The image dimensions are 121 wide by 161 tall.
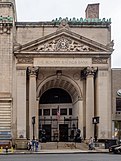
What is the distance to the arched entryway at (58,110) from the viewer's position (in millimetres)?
78625

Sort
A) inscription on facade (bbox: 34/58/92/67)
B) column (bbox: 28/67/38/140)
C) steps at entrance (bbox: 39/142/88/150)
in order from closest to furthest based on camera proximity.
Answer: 1. steps at entrance (bbox: 39/142/88/150)
2. column (bbox: 28/67/38/140)
3. inscription on facade (bbox: 34/58/92/67)

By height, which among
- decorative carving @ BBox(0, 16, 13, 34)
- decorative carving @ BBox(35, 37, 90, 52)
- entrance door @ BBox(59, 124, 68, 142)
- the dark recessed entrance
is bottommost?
entrance door @ BBox(59, 124, 68, 142)

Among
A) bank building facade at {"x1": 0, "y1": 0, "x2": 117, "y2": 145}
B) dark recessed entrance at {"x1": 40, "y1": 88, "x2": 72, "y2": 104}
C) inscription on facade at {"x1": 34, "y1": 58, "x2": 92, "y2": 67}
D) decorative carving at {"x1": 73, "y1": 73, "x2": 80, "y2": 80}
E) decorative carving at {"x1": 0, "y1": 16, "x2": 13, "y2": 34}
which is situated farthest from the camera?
dark recessed entrance at {"x1": 40, "y1": 88, "x2": 72, "y2": 104}

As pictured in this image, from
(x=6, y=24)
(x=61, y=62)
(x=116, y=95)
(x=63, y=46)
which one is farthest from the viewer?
(x=116, y=95)

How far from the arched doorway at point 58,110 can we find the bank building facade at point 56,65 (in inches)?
145

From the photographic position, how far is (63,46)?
71.1 meters

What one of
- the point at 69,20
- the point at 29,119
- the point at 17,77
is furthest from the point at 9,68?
the point at 69,20

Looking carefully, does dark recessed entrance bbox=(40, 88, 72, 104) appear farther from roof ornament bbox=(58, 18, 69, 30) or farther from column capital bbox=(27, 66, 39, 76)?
roof ornament bbox=(58, 18, 69, 30)

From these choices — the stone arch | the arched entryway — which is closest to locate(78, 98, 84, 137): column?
the stone arch

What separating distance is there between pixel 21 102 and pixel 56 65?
23.1ft

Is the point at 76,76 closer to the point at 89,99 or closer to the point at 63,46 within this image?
the point at 89,99

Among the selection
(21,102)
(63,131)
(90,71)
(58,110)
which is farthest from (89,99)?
(63,131)

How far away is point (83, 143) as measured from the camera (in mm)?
69375

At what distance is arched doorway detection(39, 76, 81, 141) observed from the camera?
7875 cm
